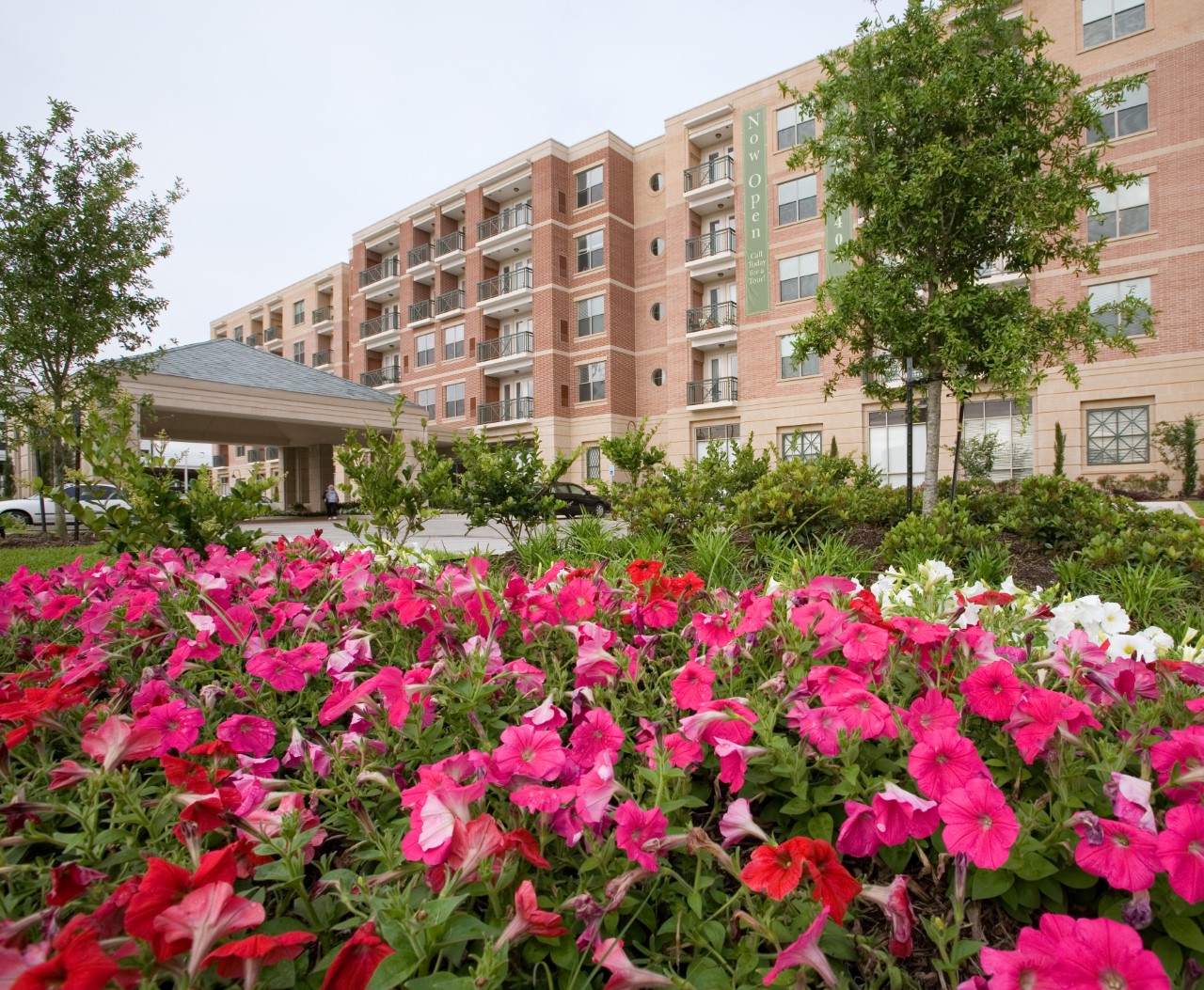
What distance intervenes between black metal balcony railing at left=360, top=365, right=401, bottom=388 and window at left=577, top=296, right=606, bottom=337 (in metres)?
11.9

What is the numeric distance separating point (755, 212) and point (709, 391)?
6.39 metres

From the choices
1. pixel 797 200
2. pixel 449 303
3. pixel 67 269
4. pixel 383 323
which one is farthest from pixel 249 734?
pixel 383 323

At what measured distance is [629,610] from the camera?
182 cm

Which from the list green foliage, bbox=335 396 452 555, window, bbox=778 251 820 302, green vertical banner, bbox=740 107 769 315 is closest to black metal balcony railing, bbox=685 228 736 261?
green vertical banner, bbox=740 107 769 315

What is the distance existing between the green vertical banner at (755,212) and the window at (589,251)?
6436mm

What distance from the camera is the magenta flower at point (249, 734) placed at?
1.23 m

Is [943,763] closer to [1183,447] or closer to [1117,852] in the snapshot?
[1117,852]

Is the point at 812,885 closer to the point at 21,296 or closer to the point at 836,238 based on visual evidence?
the point at 21,296

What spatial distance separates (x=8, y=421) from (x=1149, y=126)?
28047mm

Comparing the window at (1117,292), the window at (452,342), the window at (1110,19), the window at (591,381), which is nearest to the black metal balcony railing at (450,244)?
the window at (452,342)

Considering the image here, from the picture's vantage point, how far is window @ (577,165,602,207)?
2711 cm

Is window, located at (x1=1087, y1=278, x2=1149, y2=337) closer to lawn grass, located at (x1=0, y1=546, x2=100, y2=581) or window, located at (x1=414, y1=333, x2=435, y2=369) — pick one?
lawn grass, located at (x1=0, y1=546, x2=100, y2=581)

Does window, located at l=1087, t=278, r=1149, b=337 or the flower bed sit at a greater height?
window, located at l=1087, t=278, r=1149, b=337

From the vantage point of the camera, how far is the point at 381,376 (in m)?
35.0
